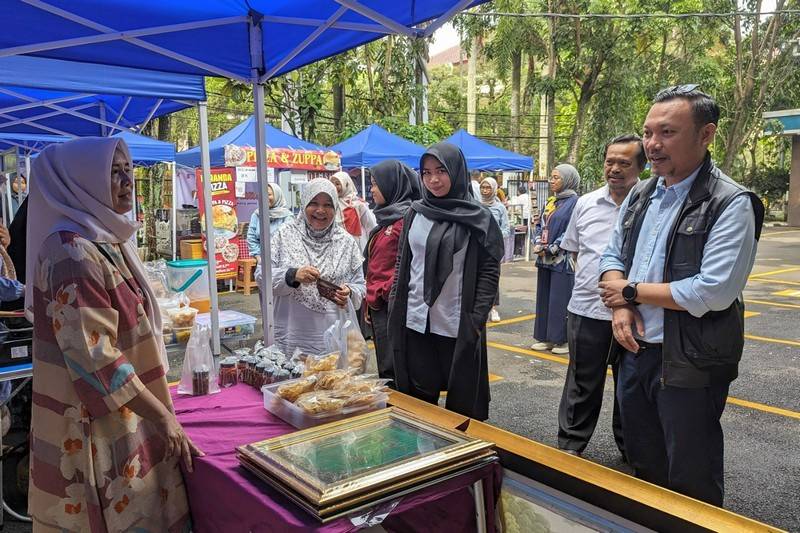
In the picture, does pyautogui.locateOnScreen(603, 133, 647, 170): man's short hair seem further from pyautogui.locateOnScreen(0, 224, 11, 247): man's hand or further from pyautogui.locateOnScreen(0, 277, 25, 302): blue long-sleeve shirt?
pyautogui.locateOnScreen(0, 224, 11, 247): man's hand

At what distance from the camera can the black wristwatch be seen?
2.06 meters

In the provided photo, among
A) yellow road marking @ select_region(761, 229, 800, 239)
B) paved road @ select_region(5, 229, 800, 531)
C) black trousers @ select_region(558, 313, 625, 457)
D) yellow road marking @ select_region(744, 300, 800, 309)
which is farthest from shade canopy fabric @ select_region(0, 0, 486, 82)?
yellow road marking @ select_region(761, 229, 800, 239)

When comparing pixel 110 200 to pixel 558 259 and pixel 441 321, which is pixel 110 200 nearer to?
pixel 441 321

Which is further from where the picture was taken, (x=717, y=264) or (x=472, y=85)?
(x=472, y=85)

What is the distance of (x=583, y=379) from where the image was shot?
3355 millimetres

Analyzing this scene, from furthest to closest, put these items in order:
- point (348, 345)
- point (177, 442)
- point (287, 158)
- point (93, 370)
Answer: point (287, 158) < point (348, 345) < point (177, 442) < point (93, 370)

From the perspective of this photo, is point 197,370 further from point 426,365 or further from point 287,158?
point 287,158

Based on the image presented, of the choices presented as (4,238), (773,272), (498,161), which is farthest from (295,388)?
→ (773,272)

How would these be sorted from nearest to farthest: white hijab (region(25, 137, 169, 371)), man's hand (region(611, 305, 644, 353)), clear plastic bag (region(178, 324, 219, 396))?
white hijab (region(25, 137, 169, 371)) → man's hand (region(611, 305, 644, 353)) → clear plastic bag (region(178, 324, 219, 396))

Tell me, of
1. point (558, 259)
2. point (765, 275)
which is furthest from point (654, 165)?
point (765, 275)

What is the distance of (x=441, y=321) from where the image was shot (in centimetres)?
287

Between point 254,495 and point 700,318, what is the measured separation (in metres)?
1.52

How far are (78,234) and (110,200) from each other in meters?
0.16

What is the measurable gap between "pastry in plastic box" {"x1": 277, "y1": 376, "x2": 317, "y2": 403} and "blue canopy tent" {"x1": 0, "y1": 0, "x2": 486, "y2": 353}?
132 centimetres
